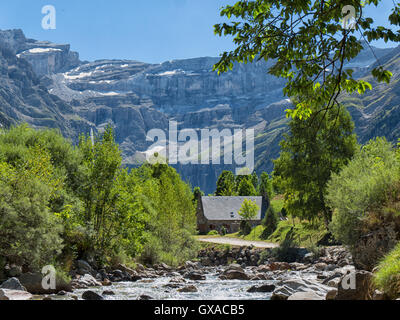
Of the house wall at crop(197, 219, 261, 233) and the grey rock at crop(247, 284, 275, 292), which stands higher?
the grey rock at crop(247, 284, 275, 292)

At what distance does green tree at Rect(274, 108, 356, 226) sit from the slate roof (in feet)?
161

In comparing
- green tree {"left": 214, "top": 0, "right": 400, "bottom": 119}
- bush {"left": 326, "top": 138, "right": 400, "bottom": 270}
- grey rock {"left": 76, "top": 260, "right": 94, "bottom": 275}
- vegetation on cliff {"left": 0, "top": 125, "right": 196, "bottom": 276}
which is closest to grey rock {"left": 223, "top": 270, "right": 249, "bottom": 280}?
vegetation on cliff {"left": 0, "top": 125, "right": 196, "bottom": 276}

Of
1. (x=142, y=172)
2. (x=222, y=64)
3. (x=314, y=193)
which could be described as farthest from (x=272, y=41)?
(x=142, y=172)

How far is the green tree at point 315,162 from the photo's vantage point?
3766cm

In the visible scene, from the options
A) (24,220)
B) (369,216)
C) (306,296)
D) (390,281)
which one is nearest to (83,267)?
(24,220)

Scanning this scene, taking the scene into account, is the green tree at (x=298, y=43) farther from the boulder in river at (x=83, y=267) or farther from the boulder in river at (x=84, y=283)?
the boulder in river at (x=83, y=267)

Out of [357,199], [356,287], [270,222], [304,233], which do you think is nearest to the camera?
[356,287]

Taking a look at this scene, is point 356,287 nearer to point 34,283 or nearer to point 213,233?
point 34,283

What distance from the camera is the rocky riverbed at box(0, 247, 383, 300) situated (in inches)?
515

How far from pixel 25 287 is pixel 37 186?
414 centimetres

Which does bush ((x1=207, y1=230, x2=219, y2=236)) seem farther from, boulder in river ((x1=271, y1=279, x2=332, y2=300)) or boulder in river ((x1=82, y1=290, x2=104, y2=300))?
boulder in river ((x1=82, y1=290, x2=104, y2=300))

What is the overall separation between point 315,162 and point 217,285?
1966 cm

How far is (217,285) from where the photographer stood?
23156 mm

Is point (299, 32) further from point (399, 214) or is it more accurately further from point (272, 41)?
point (399, 214)
